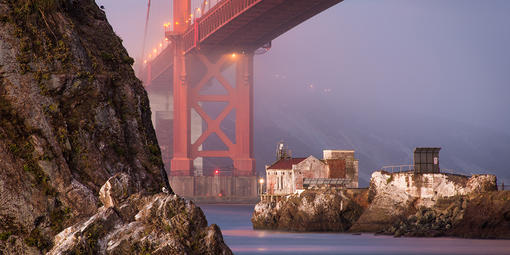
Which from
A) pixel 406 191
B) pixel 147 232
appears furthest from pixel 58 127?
pixel 406 191

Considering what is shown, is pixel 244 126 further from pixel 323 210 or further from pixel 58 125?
pixel 58 125

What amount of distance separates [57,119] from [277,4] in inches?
2012

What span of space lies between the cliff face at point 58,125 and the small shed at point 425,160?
28459 mm

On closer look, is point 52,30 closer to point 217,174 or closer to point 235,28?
point 235,28

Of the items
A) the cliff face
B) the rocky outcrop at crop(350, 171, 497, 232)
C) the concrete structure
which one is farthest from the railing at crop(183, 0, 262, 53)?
the cliff face

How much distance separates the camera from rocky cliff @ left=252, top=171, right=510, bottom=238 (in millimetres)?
39250

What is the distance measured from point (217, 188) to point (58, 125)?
89.4 metres

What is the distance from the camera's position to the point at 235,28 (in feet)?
253

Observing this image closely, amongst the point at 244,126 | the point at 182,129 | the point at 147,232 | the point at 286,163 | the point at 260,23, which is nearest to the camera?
the point at 147,232

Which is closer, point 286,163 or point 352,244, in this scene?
point 352,244

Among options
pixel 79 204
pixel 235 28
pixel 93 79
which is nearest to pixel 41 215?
pixel 79 204

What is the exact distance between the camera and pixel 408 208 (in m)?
43.5

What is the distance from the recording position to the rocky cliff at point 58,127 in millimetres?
15031

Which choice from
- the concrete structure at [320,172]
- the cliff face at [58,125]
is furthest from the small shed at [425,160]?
the cliff face at [58,125]
